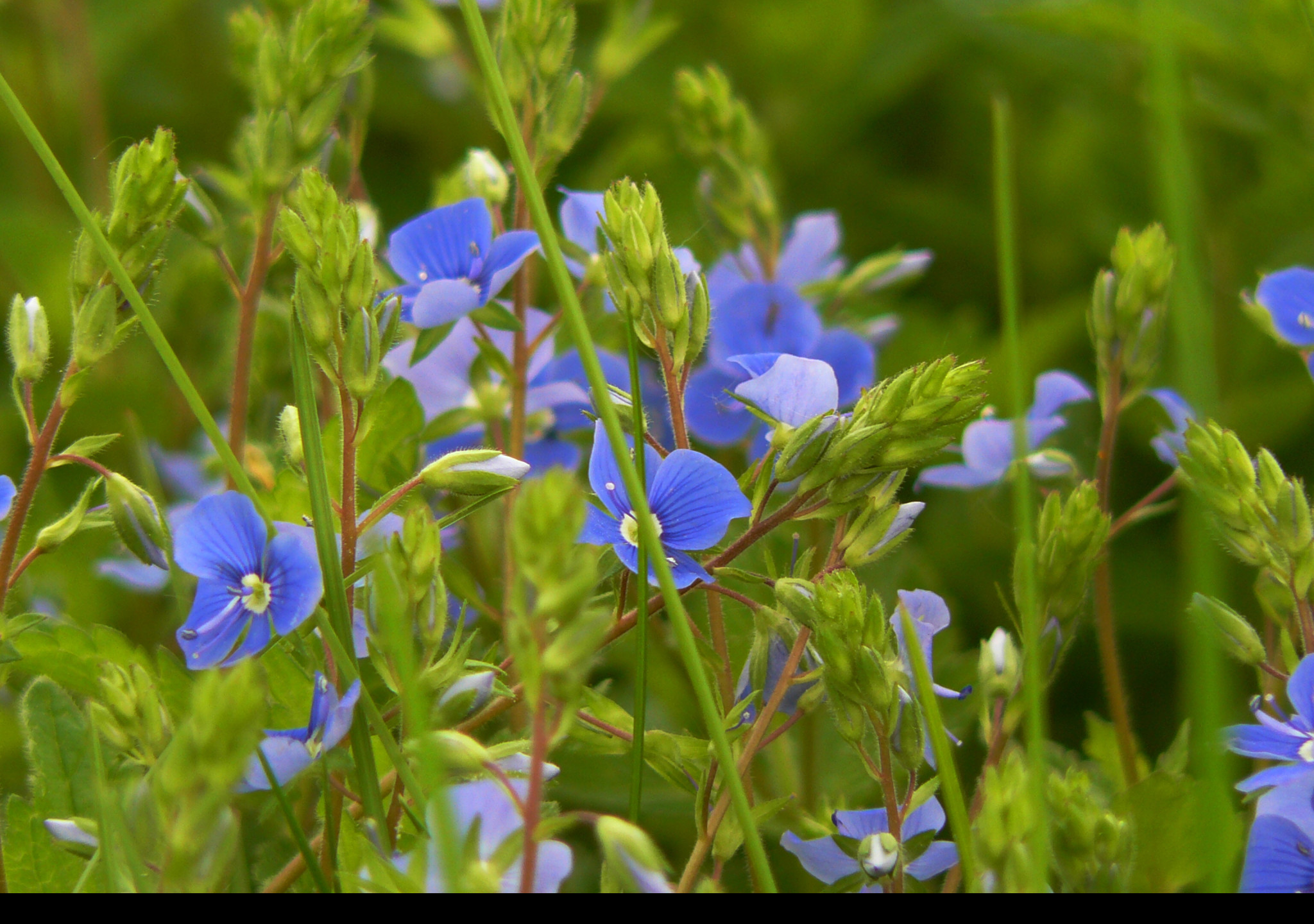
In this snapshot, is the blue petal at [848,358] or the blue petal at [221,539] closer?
the blue petal at [221,539]

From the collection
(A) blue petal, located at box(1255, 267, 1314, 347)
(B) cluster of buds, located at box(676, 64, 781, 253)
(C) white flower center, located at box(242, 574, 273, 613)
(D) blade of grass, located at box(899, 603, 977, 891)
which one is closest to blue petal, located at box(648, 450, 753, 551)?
(D) blade of grass, located at box(899, 603, 977, 891)

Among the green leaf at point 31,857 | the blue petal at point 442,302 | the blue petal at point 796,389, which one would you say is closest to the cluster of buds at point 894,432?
the blue petal at point 796,389

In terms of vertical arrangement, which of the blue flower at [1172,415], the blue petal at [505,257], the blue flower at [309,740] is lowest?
the blue flower at [309,740]

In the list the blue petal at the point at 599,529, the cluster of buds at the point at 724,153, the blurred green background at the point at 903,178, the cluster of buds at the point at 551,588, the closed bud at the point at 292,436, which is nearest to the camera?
the cluster of buds at the point at 551,588

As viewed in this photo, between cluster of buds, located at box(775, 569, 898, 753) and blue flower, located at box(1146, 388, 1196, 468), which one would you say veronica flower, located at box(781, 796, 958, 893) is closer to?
cluster of buds, located at box(775, 569, 898, 753)

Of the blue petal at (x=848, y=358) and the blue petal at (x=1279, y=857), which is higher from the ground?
the blue petal at (x=848, y=358)

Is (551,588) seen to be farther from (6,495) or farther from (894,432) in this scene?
(6,495)

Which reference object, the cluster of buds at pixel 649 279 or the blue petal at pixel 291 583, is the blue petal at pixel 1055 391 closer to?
the cluster of buds at pixel 649 279
